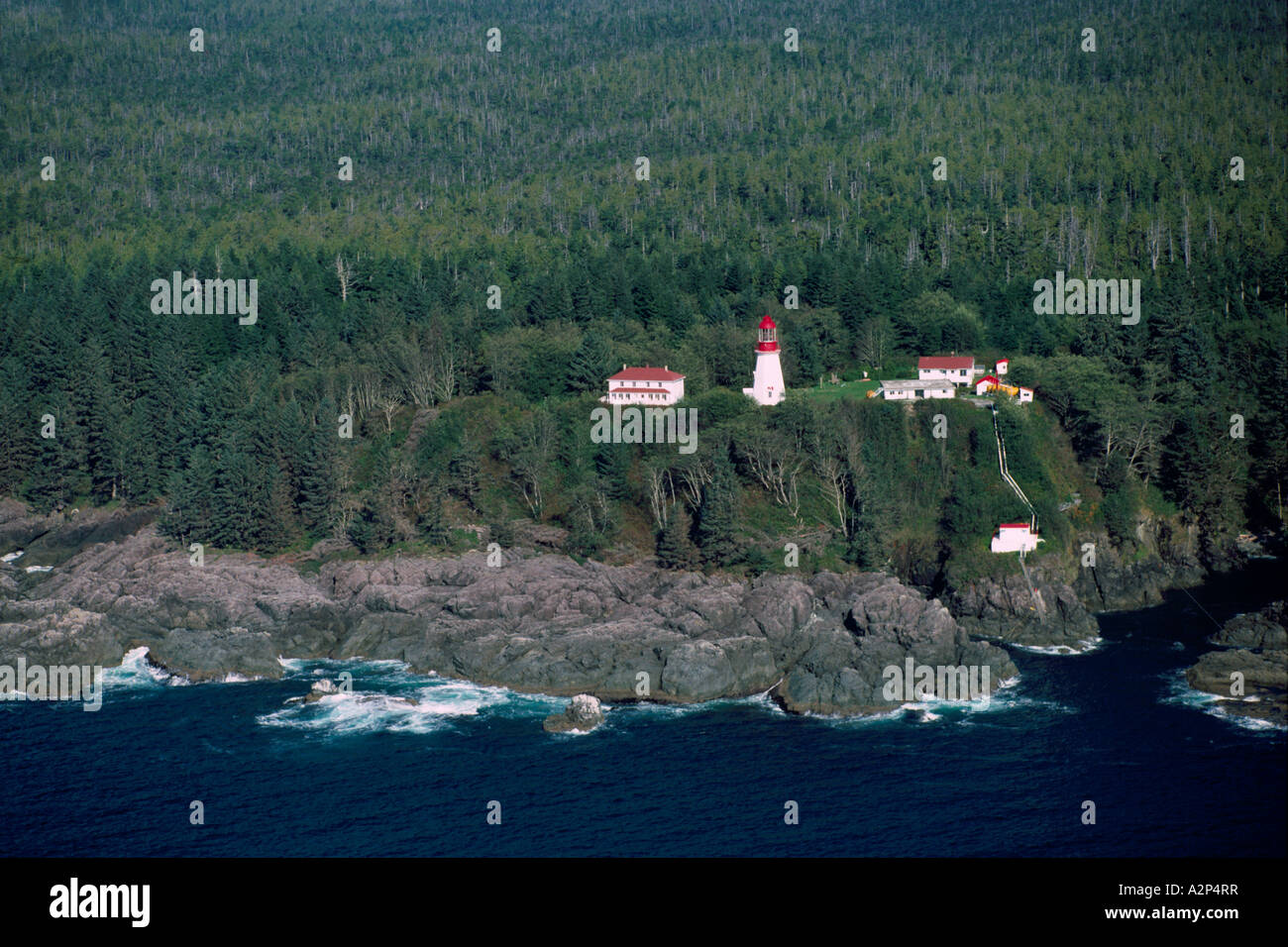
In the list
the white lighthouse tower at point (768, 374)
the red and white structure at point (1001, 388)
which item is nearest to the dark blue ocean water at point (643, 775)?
the red and white structure at point (1001, 388)

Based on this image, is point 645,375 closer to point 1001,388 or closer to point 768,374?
point 768,374

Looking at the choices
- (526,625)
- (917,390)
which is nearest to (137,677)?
(526,625)

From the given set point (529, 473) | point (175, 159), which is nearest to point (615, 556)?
point (529, 473)

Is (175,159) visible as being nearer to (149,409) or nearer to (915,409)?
(149,409)

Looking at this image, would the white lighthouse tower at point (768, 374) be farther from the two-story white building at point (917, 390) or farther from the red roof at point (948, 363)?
the red roof at point (948, 363)

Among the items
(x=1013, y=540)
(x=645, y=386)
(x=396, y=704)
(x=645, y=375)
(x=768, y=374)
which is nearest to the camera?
(x=396, y=704)

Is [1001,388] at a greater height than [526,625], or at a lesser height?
greater
